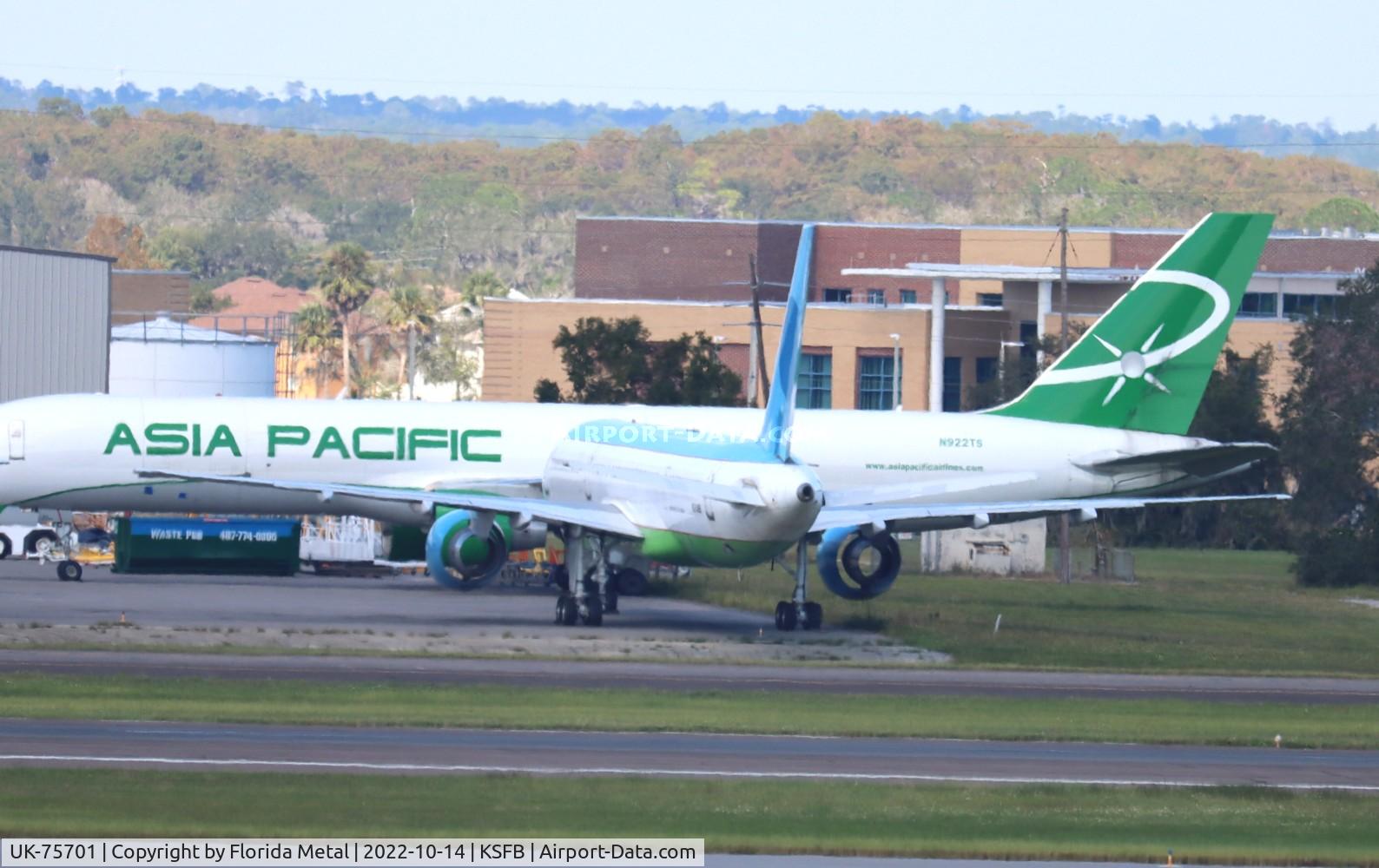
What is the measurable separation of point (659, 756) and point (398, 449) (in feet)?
97.0

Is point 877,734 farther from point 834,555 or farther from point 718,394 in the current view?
point 718,394

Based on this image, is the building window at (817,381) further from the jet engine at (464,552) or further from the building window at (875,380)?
the jet engine at (464,552)

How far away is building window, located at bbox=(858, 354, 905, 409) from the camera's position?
106000 millimetres

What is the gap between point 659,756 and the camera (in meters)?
23.7

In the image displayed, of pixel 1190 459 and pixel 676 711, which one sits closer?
pixel 676 711

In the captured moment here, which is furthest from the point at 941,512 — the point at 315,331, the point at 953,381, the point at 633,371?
the point at 315,331

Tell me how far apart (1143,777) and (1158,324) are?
2790 cm

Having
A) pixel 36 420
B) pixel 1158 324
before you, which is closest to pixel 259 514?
pixel 36 420

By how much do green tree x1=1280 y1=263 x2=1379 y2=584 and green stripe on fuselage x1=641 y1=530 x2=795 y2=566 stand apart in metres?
33.6

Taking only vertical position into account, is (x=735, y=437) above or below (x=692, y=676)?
above

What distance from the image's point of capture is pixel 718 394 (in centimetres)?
7569

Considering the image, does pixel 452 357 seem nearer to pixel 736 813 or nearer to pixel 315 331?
pixel 315 331

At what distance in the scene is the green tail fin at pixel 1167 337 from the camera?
161 ft

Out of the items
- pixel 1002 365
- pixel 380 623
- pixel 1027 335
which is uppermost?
pixel 1027 335
